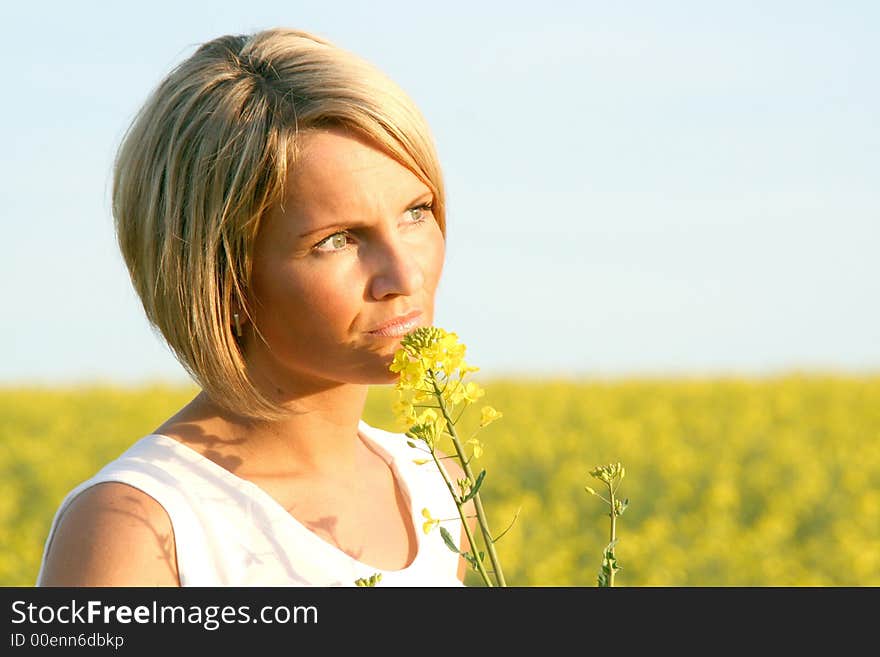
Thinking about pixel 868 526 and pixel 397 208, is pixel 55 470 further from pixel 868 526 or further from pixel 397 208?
pixel 397 208

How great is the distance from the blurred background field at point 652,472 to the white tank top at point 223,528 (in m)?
3.62

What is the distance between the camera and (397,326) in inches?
68.1

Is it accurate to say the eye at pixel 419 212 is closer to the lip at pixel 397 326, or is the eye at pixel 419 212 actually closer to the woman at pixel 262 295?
the woman at pixel 262 295

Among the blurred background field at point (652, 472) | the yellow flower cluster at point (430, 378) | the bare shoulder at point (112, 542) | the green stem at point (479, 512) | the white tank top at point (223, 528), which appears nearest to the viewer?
the green stem at point (479, 512)

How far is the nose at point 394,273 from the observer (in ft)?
5.60

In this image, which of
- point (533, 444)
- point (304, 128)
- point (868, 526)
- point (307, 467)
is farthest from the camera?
point (533, 444)

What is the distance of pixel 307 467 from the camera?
2.03 m

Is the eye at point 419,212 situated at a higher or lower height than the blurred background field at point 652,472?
lower

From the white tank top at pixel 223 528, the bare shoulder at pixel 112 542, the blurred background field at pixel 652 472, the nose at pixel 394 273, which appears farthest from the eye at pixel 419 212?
the blurred background field at pixel 652 472

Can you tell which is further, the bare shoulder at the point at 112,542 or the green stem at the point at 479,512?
the bare shoulder at the point at 112,542

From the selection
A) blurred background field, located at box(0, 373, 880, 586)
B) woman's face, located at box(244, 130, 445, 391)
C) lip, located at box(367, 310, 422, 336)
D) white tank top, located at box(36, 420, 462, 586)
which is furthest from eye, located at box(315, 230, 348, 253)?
blurred background field, located at box(0, 373, 880, 586)

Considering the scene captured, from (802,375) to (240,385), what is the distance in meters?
14.4
